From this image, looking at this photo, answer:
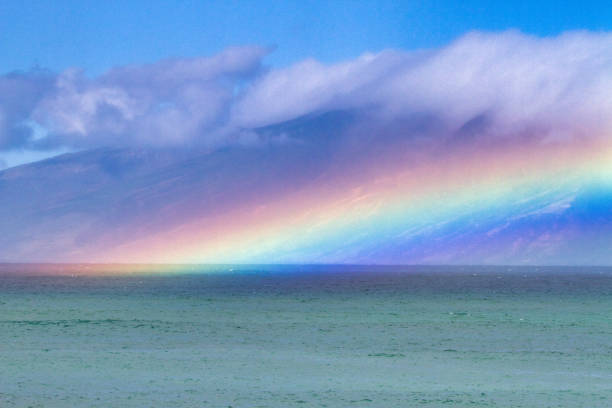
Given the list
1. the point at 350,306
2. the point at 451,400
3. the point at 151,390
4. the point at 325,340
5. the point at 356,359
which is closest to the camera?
the point at 451,400

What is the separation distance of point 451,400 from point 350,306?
6732 cm

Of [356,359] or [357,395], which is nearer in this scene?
[357,395]

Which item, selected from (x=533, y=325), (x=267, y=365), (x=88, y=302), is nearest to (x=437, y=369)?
(x=267, y=365)

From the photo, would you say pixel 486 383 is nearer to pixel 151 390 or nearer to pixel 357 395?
pixel 357 395

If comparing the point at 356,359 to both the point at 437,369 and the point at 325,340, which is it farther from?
the point at 325,340

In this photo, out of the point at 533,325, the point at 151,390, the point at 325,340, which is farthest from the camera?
the point at 533,325

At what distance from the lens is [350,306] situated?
102625 millimetres

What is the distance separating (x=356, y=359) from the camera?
49.1 metres

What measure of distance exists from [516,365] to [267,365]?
12.1 metres

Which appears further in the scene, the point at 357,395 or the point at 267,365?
the point at 267,365

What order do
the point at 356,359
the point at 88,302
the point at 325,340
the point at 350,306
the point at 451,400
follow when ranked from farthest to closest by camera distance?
the point at 88,302 → the point at 350,306 → the point at 325,340 → the point at 356,359 → the point at 451,400

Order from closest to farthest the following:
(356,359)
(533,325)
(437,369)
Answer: (437,369), (356,359), (533,325)

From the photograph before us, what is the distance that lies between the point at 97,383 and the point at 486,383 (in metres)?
16.2

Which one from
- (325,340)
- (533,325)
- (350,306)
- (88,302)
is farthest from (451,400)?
(88,302)
